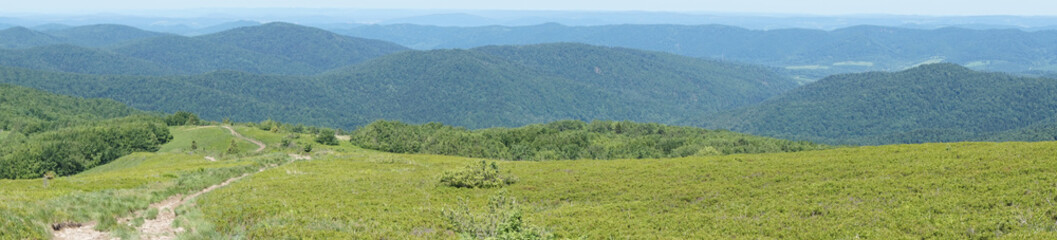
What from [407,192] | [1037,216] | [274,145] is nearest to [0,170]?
[274,145]

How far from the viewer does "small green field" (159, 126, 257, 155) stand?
4459 inches

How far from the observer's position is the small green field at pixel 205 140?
372 ft

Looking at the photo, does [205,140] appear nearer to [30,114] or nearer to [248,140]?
[248,140]

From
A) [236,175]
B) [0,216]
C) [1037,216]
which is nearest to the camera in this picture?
[0,216]

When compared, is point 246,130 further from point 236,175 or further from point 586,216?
point 586,216

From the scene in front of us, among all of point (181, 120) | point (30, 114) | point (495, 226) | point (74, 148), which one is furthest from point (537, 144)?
point (30, 114)

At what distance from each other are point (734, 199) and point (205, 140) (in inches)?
4551

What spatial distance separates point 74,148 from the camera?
10431 cm

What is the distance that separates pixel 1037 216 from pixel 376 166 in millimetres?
56686

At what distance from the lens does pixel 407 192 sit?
42.7m

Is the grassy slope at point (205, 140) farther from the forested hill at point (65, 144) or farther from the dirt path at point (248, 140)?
the forested hill at point (65, 144)

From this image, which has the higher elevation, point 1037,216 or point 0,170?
point 1037,216

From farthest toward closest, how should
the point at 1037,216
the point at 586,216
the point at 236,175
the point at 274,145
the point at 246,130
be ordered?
the point at 246,130 → the point at 274,145 → the point at 236,175 → the point at 586,216 → the point at 1037,216

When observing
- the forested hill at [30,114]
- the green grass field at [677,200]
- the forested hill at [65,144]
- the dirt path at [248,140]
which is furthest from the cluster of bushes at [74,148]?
the green grass field at [677,200]
